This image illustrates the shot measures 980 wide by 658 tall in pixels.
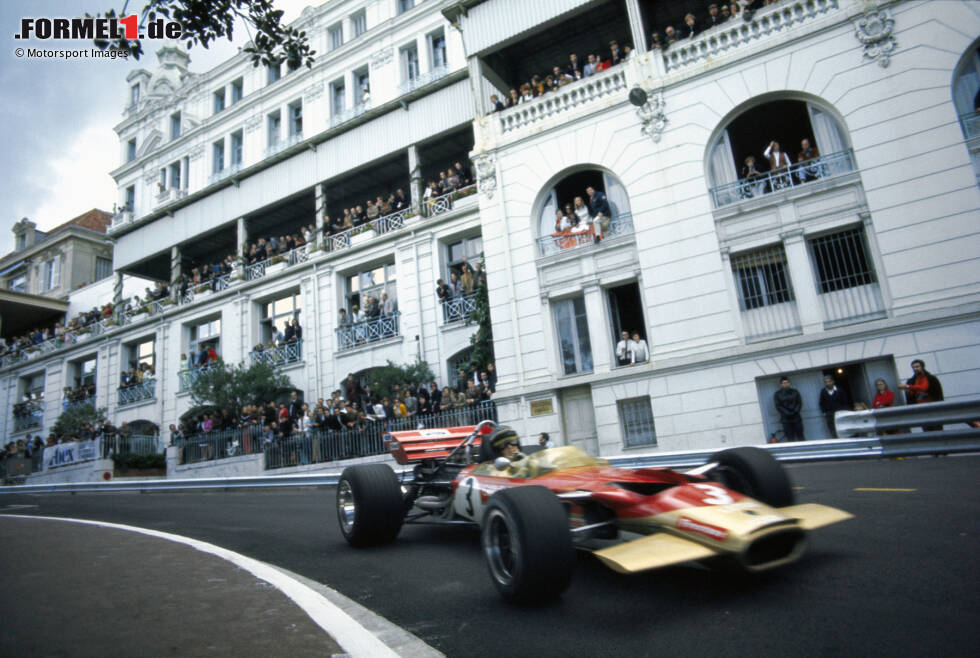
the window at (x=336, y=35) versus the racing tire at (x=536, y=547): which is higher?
the window at (x=336, y=35)

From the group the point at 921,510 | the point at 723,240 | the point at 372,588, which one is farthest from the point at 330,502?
the point at 723,240

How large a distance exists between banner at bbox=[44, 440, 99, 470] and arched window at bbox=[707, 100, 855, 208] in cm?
2504

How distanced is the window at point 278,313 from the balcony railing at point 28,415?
1745 cm

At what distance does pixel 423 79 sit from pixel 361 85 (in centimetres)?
410

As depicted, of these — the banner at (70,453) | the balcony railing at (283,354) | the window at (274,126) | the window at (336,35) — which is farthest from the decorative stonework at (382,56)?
the banner at (70,453)

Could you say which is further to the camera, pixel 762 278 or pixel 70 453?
pixel 70 453

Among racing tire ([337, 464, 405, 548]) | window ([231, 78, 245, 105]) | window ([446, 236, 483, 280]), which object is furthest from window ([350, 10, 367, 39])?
racing tire ([337, 464, 405, 548])

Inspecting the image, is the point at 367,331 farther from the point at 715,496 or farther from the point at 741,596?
the point at 741,596

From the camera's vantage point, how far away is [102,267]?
38719mm

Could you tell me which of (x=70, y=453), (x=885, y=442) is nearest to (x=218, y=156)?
(x=70, y=453)

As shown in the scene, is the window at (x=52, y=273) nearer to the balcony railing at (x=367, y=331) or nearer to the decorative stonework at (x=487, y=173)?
the balcony railing at (x=367, y=331)

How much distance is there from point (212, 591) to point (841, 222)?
44.0 feet

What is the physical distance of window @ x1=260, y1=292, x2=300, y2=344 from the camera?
2495 cm

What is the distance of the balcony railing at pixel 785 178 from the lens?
42.0ft
